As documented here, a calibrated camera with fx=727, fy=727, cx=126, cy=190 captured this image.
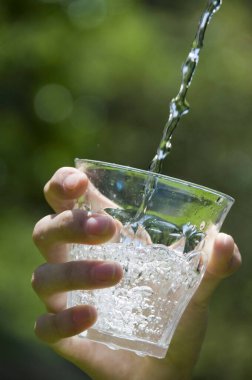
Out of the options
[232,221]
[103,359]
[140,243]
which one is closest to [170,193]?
[140,243]

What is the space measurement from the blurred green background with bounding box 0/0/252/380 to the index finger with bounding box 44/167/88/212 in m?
3.14

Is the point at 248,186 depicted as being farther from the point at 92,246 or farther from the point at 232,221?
the point at 92,246

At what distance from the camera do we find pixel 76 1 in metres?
4.61

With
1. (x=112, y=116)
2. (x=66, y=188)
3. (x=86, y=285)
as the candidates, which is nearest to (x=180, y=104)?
(x=66, y=188)

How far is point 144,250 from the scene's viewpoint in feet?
3.52

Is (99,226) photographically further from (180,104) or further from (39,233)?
(180,104)

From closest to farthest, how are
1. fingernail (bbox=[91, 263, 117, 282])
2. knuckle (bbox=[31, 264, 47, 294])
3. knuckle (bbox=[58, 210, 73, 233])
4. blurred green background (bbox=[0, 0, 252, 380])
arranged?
1. fingernail (bbox=[91, 263, 117, 282])
2. knuckle (bbox=[58, 210, 73, 233])
3. knuckle (bbox=[31, 264, 47, 294])
4. blurred green background (bbox=[0, 0, 252, 380])

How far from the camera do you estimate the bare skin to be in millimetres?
1059

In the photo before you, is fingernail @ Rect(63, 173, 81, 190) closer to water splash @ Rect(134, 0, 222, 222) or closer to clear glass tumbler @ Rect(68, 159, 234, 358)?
clear glass tumbler @ Rect(68, 159, 234, 358)

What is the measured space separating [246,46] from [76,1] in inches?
49.8

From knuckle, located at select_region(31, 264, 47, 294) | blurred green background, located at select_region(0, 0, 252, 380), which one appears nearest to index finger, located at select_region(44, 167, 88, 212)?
knuckle, located at select_region(31, 264, 47, 294)

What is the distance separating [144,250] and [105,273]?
0.27 feet

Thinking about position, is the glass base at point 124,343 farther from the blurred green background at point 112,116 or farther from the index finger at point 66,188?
the blurred green background at point 112,116

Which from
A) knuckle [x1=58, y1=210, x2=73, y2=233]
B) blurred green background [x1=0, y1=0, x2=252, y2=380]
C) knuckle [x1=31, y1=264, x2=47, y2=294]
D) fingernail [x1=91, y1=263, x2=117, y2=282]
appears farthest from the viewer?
blurred green background [x1=0, y1=0, x2=252, y2=380]
